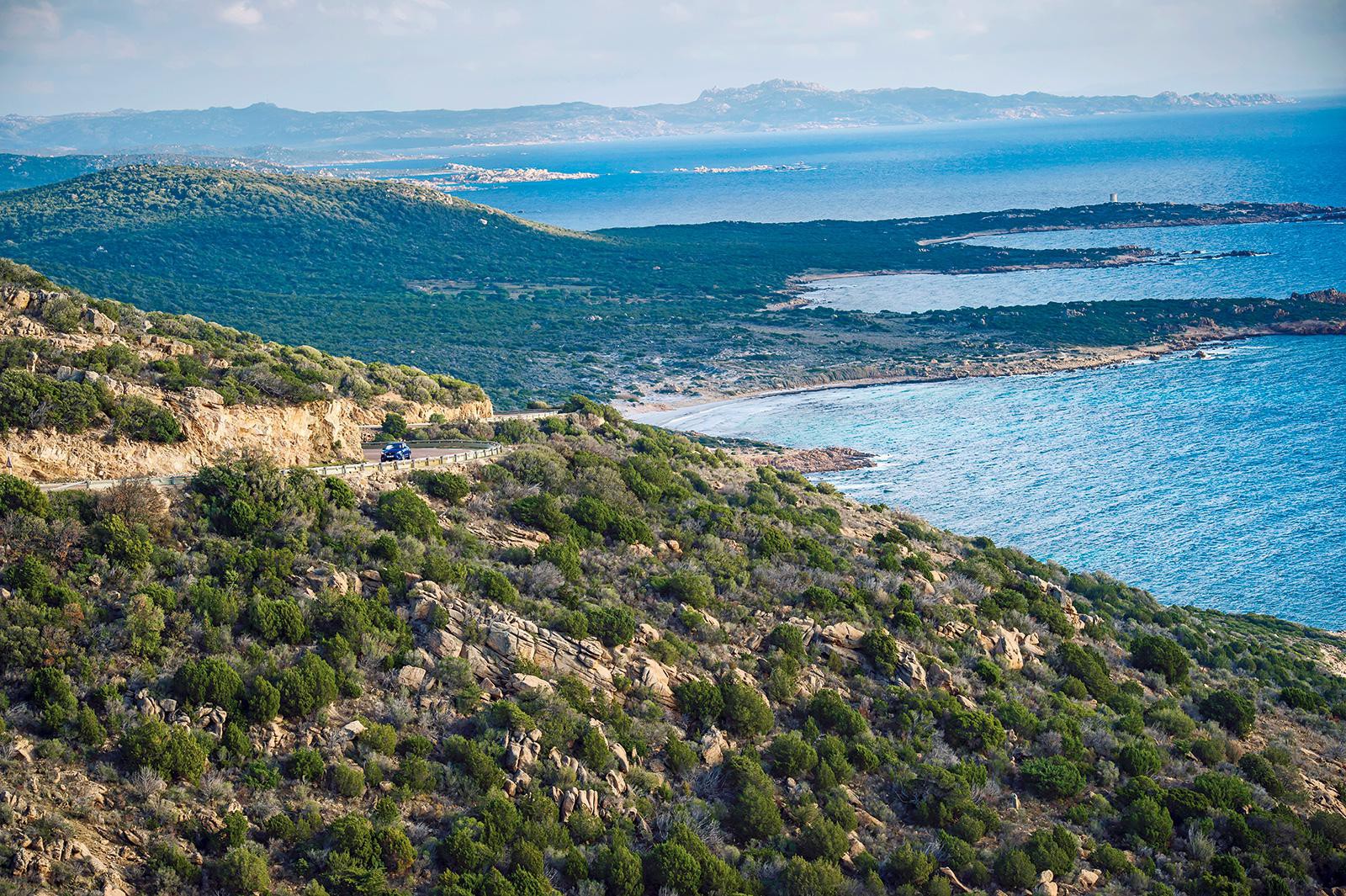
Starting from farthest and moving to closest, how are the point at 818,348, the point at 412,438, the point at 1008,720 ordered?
the point at 818,348 → the point at 412,438 → the point at 1008,720

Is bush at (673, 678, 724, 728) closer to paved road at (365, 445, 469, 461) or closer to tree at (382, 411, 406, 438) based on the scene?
paved road at (365, 445, 469, 461)

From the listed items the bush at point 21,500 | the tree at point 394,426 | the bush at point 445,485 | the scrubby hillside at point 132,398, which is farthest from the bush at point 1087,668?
the bush at point 21,500

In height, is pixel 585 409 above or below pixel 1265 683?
above

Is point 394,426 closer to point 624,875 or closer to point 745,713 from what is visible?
point 745,713

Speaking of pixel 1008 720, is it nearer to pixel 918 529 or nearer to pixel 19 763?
pixel 918 529

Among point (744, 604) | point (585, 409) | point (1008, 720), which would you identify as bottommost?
point (1008, 720)

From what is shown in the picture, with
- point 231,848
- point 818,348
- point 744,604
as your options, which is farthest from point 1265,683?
point 818,348
